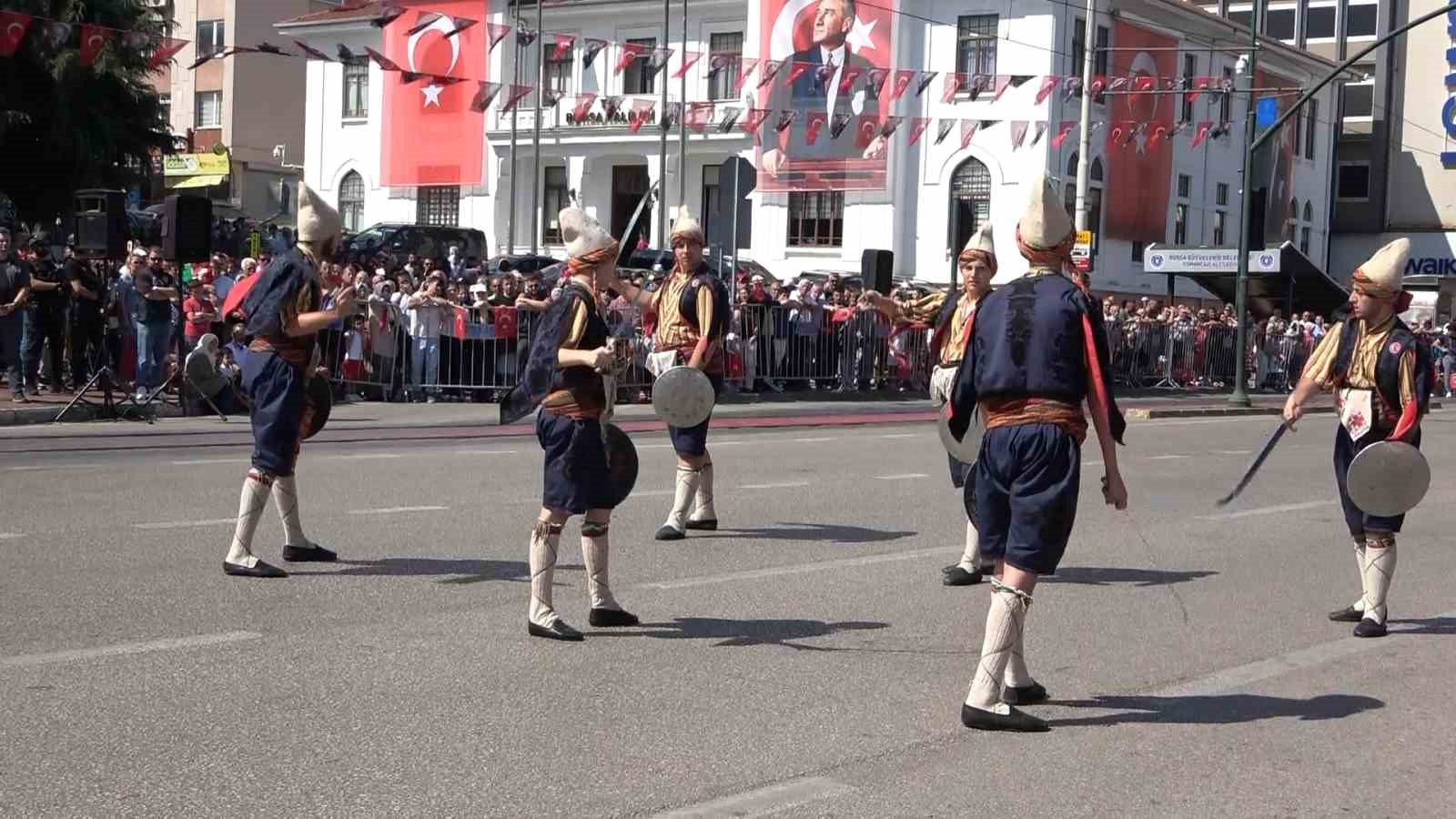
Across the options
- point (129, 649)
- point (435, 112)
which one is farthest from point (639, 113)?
point (129, 649)

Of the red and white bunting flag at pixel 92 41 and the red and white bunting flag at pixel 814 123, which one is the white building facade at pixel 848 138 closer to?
the red and white bunting flag at pixel 814 123

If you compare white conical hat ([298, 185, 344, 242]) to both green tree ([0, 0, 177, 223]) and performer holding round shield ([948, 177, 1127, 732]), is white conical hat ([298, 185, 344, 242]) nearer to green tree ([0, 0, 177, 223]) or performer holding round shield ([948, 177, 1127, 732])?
performer holding round shield ([948, 177, 1127, 732])

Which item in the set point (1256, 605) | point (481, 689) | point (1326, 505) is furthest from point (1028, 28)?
point (481, 689)

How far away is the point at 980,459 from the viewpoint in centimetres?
645

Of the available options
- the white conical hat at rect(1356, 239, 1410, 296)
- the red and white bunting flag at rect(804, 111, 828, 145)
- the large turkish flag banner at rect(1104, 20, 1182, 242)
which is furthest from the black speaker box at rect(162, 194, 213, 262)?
the large turkish flag banner at rect(1104, 20, 1182, 242)

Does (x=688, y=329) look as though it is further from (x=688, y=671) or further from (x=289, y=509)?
(x=688, y=671)

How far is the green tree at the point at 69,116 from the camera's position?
1731 inches

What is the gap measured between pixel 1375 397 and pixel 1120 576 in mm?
1983

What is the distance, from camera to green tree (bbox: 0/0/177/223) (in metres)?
44.0

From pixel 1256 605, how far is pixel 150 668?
5309 mm

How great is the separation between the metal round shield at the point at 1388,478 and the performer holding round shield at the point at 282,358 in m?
4.82

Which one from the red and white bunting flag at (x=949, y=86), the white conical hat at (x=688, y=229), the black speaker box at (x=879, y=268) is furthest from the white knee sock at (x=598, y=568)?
the red and white bunting flag at (x=949, y=86)

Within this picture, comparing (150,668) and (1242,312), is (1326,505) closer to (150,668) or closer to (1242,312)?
(150,668)

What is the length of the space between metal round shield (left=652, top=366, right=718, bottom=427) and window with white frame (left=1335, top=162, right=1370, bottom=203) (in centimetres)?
6405
